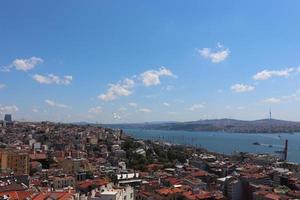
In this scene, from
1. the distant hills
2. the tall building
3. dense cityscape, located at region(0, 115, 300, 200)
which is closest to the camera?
dense cityscape, located at region(0, 115, 300, 200)

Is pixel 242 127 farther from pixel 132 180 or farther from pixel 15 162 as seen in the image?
pixel 132 180

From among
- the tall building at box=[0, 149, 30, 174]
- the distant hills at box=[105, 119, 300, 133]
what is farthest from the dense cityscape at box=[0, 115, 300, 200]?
the distant hills at box=[105, 119, 300, 133]

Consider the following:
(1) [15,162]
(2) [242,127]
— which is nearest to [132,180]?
(1) [15,162]

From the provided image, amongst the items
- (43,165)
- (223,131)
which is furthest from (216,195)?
(223,131)

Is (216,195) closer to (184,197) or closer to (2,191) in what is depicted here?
(184,197)

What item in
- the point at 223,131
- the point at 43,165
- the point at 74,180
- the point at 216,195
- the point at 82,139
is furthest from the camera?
A: the point at 223,131

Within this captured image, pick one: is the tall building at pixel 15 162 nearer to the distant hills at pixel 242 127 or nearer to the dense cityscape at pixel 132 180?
the dense cityscape at pixel 132 180

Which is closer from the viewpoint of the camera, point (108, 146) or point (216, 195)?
point (216, 195)

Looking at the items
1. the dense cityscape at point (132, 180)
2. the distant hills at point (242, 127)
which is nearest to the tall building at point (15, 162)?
the dense cityscape at point (132, 180)

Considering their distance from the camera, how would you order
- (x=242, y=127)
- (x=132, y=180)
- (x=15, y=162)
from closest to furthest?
(x=132, y=180)
(x=15, y=162)
(x=242, y=127)

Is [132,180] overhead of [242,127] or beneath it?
beneath

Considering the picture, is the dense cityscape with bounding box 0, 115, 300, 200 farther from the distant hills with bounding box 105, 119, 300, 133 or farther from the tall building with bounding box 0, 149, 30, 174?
the distant hills with bounding box 105, 119, 300, 133
